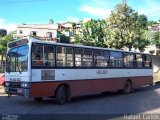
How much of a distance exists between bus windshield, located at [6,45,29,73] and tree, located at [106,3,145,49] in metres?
28.1

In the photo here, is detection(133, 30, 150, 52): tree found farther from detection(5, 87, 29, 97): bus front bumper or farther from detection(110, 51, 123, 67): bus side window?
detection(5, 87, 29, 97): bus front bumper

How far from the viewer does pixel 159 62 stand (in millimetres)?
54219

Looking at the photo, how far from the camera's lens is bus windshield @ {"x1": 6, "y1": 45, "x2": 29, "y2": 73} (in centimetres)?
1495

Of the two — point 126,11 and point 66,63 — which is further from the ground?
point 126,11

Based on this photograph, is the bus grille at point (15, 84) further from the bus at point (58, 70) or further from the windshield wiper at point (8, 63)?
the windshield wiper at point (8, 63)

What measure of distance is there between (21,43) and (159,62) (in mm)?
41539

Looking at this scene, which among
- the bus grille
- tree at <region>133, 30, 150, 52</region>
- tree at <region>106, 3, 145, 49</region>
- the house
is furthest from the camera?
the house

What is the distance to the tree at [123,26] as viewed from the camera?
142ft

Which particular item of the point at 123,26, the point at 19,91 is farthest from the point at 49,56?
the point at 123,26

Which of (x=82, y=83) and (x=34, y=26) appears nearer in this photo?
(x=82, y=83)

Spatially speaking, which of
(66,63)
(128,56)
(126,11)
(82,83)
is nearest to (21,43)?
(66,63)

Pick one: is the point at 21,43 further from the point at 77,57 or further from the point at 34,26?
the point at 34,26

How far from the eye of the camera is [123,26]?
4350cm

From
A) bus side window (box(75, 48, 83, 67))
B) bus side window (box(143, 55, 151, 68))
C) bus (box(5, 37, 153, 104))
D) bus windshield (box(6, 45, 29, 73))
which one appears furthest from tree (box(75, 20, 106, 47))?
bus windshield (box(6, 45, 29, 73))
